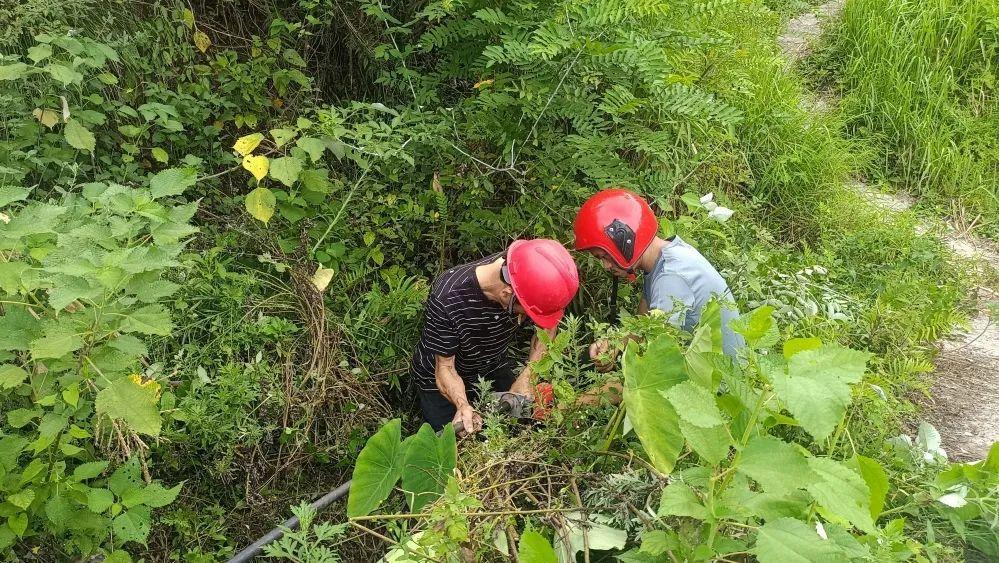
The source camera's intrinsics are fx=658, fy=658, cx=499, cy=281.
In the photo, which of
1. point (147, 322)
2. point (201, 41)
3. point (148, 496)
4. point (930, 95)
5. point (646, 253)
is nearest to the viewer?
point (147, 322)

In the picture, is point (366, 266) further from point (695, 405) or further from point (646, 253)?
point (695, 405)

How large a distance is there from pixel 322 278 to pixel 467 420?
111cm

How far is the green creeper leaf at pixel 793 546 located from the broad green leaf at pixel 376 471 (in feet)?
2.68

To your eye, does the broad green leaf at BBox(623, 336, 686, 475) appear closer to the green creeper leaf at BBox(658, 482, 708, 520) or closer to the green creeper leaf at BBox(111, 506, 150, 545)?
the green creeper leaf at BBox(658, 482, 708, 520)

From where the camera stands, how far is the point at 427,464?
1517mm

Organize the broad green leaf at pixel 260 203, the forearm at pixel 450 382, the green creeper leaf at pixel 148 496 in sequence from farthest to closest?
the broad green leaf at pixel 260 203
the forearm at pixel 450 382
the green creeper leaf at pixel 148 496

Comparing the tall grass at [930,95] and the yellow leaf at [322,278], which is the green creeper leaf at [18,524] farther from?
the tall grass at [930,95]

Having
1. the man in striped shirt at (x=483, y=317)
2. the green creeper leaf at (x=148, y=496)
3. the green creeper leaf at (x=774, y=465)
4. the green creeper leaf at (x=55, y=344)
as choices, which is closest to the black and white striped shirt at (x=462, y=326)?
the man in striped shirt at (x=483, y=317)

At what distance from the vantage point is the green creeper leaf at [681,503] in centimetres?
115

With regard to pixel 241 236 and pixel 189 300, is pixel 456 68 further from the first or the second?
pixel 189 300

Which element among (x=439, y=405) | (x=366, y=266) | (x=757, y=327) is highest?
(x=757, y=327)

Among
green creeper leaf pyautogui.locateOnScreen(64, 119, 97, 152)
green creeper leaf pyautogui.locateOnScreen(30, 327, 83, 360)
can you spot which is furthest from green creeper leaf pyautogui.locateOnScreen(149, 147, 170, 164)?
green creeper leaf pyautogui.locateOnScreen(30, 327, 83, 360)

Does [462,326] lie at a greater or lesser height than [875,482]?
lesser

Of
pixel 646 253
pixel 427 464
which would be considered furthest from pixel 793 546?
pixel 646 253
